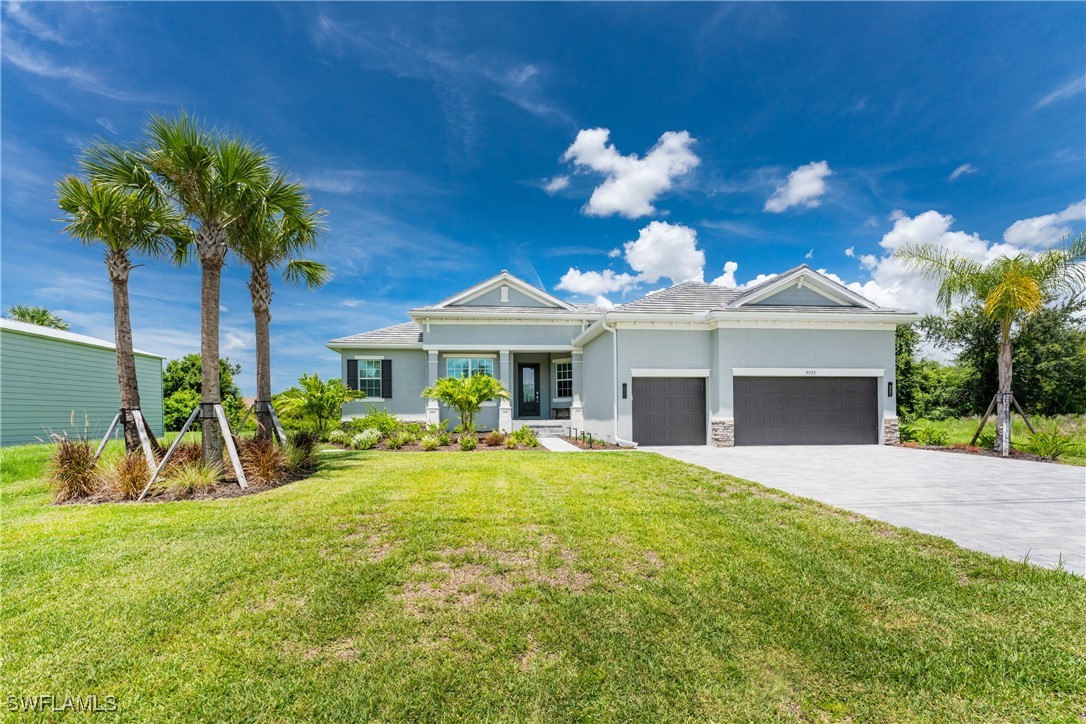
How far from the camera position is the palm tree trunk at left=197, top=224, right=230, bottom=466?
7906 mm

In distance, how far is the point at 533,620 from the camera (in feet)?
10.2

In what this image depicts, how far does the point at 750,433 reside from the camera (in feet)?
44.5

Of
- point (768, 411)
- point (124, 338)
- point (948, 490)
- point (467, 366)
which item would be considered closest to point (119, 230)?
point (124, 338)

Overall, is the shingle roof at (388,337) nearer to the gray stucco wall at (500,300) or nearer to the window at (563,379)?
the gray stucco wall at (500,300)

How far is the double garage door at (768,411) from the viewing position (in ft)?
44.6

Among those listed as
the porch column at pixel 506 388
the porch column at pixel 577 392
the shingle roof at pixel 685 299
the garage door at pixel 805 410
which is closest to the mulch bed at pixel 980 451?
the garage door at pixel 805 410

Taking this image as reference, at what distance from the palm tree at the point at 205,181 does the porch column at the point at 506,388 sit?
32.6ft

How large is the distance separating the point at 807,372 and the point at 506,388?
10394 mm

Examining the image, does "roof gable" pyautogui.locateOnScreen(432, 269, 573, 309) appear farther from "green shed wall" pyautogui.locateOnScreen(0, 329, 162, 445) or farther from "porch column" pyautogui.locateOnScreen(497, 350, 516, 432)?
"green shed wall" pyautogui.locateOnScreen(0, 329, 162, 445)

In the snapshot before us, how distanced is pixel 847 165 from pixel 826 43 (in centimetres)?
494

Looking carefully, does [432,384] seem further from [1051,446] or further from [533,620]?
[1051,446]

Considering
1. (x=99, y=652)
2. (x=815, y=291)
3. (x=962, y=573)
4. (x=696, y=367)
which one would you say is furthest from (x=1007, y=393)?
(x=99, y=652)

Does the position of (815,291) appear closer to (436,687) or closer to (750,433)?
(750,433)

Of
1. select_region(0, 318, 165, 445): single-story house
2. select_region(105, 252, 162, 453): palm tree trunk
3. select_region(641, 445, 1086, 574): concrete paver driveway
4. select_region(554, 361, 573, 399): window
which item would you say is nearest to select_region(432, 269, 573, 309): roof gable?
select_region(554, 361, 573, 399): window
